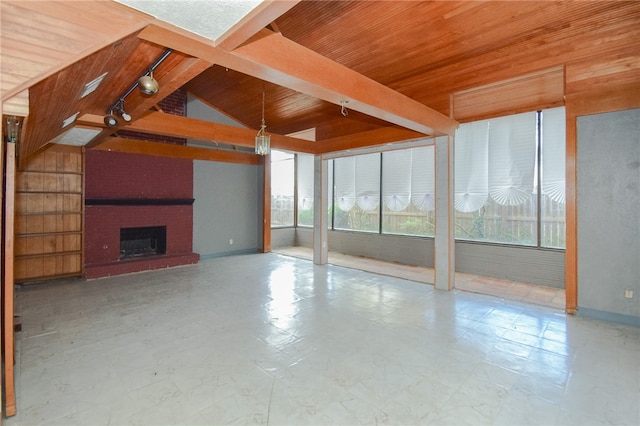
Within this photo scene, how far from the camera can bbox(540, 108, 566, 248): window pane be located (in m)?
5.12

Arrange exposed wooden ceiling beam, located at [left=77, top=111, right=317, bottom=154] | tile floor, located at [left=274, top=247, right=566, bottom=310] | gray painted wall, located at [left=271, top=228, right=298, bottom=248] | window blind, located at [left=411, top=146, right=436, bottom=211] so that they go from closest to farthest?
exposed wooden ceiling beam, located at [left=77, top=111, right=317, bottom=154] < tile floor, located at [left=274, top=247, right=566, bottom=310] < window blind, located at [left=411, top=146, right=436, bottom=211] < gray painted wall, located at [left=271, top=228, right=298, bottom=248]

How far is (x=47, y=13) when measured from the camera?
136cm

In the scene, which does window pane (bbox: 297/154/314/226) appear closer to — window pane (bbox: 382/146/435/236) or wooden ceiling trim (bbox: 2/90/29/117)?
window pane (bbox: 382/146/435/236)

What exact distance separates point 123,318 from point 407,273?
492cm

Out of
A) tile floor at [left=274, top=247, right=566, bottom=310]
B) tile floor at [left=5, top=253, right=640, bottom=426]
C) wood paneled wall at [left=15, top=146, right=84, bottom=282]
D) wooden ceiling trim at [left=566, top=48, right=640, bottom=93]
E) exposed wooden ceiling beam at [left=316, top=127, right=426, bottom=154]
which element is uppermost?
wooden ceiling trim at [left=566, top=48, right=640, bottom=93]

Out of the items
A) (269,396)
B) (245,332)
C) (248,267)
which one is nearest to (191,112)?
(248,267)

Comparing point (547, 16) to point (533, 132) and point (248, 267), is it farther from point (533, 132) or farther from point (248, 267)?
point (248, 267)

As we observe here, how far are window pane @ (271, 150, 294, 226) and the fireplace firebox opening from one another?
12.0ft

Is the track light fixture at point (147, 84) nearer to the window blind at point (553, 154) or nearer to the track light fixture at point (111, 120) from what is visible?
the track light fixture at point (111, 120)

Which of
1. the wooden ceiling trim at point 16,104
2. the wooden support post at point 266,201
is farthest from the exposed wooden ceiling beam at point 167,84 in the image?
the wooden support post at point 266,201

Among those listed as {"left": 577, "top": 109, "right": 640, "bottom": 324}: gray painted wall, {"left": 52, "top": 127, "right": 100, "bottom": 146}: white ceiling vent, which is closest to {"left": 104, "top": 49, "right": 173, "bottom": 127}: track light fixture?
{"left": 52, "top": 127, "right": 100, "bottom": 146}: white ceiling vent

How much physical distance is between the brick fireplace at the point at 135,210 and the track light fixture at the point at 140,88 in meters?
2.79

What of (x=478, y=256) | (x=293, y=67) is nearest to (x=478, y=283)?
(x=478, y=256)

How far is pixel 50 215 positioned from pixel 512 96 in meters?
7.93
